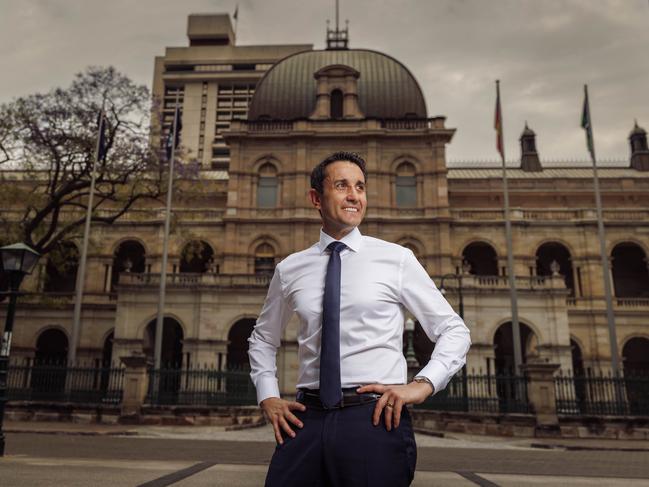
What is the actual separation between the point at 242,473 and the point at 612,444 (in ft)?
37.6

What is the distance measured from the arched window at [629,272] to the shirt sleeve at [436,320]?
116 ft

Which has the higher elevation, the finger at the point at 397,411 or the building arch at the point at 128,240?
the building arch at the point at 128,240

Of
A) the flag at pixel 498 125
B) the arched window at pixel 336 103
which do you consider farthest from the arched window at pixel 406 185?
A: the flag at pixel 498 125

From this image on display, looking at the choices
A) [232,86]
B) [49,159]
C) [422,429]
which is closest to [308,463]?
[422,429]

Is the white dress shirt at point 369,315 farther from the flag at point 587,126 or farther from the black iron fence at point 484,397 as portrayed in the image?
the flag at point 587,126

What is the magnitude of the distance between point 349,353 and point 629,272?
36977mm

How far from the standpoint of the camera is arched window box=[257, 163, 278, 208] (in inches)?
1251

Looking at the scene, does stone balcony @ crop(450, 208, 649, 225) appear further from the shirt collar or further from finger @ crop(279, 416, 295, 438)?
finger @ crop(279, 416, 295, 438)

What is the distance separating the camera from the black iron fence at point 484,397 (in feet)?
54.0

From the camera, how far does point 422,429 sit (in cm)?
1769

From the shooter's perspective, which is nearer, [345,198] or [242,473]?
[345,198]

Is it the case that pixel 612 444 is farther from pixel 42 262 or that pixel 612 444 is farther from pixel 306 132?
pixel 42 262

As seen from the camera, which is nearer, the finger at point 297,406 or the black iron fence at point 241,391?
the finger at point 297,406

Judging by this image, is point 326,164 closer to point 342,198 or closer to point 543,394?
point 342,198
